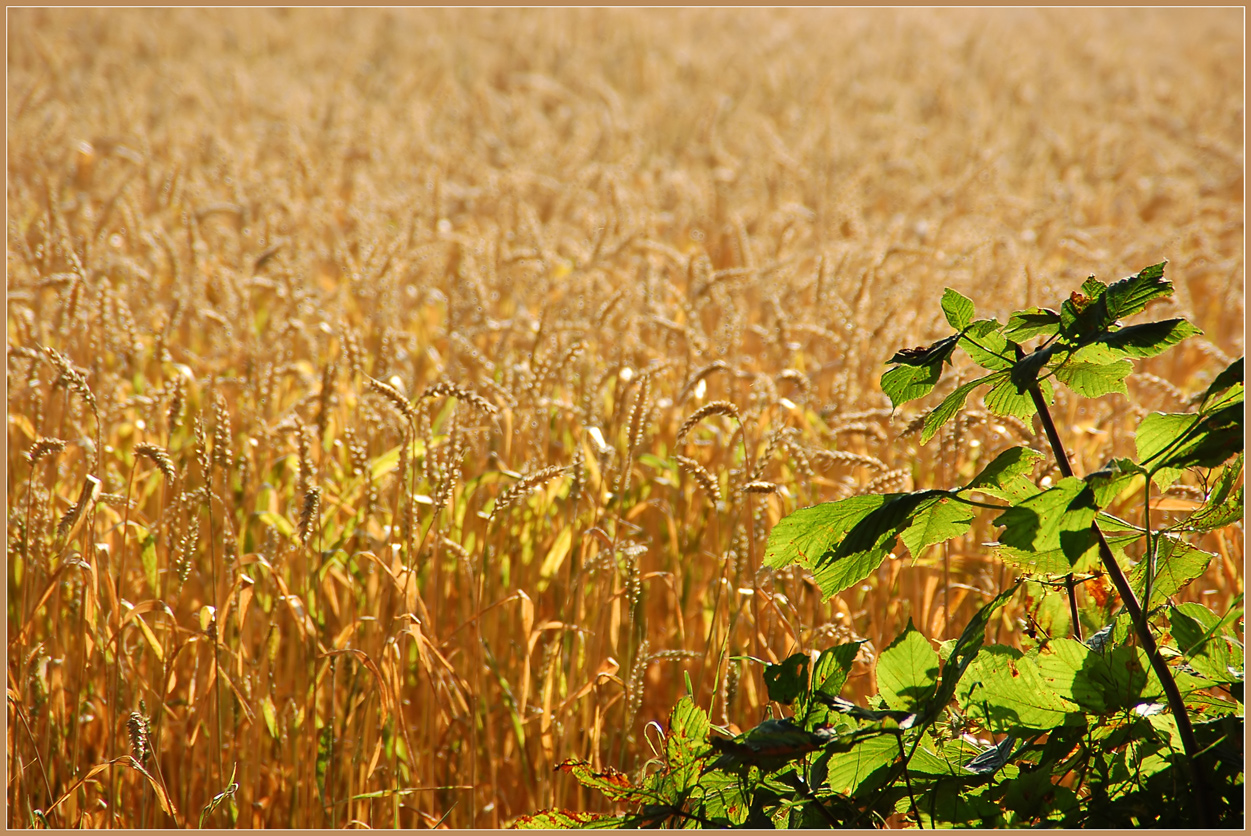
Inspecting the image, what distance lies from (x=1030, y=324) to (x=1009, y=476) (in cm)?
11

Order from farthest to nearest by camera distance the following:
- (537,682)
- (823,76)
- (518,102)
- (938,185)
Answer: (823,76) → (518,102) → (938,185) → (537,682)

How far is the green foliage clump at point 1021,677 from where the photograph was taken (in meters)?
0.63

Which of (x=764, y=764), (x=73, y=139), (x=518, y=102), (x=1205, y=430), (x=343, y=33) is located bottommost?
(x=764, y=764)

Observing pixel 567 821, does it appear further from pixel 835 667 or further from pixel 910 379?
pixel 910 379

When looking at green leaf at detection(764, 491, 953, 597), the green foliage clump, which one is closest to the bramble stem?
the green foliage clump

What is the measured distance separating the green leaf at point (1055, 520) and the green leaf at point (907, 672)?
0.11m

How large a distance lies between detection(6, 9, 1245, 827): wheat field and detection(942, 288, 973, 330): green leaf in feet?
1.24

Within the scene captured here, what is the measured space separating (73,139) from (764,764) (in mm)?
3793

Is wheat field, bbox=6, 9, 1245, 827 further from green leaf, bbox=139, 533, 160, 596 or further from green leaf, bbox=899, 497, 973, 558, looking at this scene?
green leaf, bbox=899, 497, 973, 558

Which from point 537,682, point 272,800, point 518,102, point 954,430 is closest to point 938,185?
point 518,102

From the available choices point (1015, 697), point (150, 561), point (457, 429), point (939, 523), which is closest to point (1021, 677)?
point (1015, 697)

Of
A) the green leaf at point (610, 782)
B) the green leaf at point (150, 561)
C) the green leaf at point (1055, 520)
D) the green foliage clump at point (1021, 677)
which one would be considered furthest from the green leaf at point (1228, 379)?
the green leaf at point (150, 561)

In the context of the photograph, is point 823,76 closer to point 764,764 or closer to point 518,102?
point 518,102

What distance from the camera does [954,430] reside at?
4.54 ft
